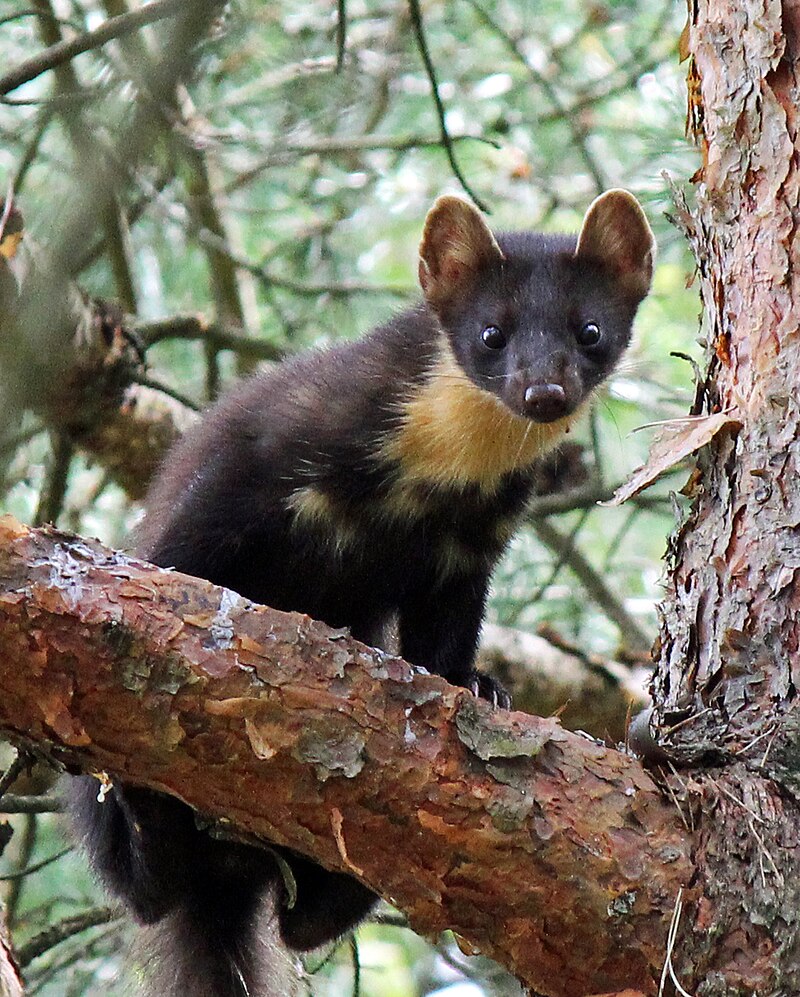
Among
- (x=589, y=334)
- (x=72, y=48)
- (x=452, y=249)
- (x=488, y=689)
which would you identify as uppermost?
(x=452, y=249)

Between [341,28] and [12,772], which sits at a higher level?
[341,28]

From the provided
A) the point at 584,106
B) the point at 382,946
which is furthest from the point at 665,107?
the point at 382,946

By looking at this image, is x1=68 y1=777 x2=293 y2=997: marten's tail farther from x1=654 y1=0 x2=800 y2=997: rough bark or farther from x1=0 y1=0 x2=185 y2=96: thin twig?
x1=0 y1=0 x2=185 y2=96: thin twig

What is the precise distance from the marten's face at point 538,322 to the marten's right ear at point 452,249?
4 centimetres

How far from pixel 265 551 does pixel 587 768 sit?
1.64 m

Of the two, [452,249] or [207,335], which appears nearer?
[452,249]

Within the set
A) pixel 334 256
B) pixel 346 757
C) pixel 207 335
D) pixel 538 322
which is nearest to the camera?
pixel 346 757

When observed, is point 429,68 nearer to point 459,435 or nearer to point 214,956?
point 459,435

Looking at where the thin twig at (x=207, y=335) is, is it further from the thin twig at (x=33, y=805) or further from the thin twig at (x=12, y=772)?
the thin twig at (x=12, y=772)

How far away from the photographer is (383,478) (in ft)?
14.2

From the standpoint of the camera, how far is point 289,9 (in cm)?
739

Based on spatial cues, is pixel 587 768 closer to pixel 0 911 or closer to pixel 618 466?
pixel 0 911

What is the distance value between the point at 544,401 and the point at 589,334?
0.50 m

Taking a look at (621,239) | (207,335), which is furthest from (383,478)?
(207,335)
